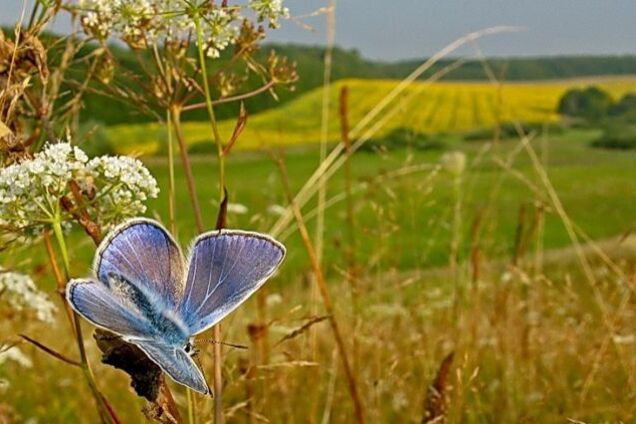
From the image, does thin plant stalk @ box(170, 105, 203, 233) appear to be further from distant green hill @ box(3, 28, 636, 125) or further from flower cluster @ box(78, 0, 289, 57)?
distant green hill @ box(3, 28, 636, 125)

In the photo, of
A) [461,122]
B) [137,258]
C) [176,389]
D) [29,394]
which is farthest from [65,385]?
[461,122]

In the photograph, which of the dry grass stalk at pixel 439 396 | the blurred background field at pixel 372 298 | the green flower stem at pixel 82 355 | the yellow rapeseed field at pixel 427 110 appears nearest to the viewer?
the green flower stem at pixel 82 355

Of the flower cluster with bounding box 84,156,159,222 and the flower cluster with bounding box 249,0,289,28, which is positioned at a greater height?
the flower cluster with bounding box 249,0,289,28

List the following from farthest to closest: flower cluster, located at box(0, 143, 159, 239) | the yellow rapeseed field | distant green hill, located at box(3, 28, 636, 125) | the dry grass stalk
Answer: distant green hill, located at box(3, 28, 636, 125) → the yellow rapeseed field → the dry grass stalk → flower cluster, located at box(0, 143, 159, 239)

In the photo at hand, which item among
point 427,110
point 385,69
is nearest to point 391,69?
point 385,69

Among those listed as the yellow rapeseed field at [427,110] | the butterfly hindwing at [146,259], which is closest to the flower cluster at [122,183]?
the butterfly hindwing at [146,259]

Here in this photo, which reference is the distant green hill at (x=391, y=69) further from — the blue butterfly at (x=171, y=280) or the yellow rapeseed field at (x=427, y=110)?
the blue butterfly at (x=171, y=280)

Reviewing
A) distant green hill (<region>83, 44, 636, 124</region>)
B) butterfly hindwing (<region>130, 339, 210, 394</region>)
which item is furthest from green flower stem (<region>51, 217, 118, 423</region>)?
distant green hill (<region>83, 44, 636, 124</region>)
